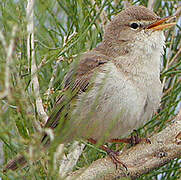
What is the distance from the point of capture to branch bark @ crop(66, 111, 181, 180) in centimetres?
229

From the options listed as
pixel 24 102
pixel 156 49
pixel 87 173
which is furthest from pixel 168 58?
pixel 24 102

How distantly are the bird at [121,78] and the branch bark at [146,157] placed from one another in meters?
0.26

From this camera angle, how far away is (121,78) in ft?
9.02

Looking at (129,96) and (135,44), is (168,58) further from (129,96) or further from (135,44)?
(129,96)

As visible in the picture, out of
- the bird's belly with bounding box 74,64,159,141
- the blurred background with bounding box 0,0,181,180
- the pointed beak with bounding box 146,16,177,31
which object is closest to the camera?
the blurred background with bounding box 0,0,181,180

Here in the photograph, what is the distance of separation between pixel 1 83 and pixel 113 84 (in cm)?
134

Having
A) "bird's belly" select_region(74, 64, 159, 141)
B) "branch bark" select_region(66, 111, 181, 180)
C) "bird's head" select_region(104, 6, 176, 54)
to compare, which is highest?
"bird's head" select_region(104, 6, 176, 54)

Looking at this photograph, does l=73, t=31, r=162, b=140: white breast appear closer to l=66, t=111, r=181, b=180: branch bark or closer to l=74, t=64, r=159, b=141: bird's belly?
l=74, t=64, r=159, b=141: bird's belly

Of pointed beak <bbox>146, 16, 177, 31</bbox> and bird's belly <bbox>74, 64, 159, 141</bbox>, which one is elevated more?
pointed beak <bbox>146, 16, 177, 31</bbox>

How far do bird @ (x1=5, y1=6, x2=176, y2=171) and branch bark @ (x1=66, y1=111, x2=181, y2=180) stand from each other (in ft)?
0.84

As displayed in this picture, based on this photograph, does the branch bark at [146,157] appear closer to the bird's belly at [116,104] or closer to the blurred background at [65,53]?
the blurred background at [65,53]

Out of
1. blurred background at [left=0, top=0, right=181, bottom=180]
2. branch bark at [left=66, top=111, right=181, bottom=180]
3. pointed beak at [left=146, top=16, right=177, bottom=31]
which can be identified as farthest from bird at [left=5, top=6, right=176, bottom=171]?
branch bark at [left=66, top=111, right=181, bottom=180]

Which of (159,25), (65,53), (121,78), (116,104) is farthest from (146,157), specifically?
(159,25)

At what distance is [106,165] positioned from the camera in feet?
7.82
